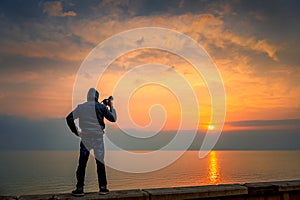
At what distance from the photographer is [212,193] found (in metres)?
5.59

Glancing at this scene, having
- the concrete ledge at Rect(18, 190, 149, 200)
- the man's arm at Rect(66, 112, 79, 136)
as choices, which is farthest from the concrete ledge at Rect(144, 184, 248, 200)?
the man's arm at Rect(66, 112, 79, 136)

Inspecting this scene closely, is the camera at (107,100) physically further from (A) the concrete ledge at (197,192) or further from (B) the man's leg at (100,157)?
(A) the concrete ledge at (197,192)

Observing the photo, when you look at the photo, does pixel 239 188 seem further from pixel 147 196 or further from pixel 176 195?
pixel 147 196

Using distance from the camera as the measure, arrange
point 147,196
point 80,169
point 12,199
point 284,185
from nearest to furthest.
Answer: point 12,199
point 147,196
point 80,169
point 284,185

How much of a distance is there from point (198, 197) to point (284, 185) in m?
2.29

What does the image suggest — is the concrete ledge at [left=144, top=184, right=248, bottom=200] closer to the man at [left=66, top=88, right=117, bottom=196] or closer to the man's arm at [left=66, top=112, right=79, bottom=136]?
the man at [left=66, top=88, right=117, bottom=196]

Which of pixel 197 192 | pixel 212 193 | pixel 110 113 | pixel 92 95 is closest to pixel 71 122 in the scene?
pixel 92 95

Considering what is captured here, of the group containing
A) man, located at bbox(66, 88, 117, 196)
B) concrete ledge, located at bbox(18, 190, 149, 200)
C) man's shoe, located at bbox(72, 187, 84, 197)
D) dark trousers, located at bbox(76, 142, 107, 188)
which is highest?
man, located at bbox(66, 88, 117, 196)

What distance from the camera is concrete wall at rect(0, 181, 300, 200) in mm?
5074

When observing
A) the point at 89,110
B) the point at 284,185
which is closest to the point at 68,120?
the point at 89,110

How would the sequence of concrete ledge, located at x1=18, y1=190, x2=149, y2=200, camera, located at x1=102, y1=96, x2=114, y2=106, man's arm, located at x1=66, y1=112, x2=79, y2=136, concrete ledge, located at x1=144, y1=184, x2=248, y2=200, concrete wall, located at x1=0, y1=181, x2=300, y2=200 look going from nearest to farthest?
concrete ledge, located at x1=18, y1=190, x2=149, y2=200, concrete wall, located at x1=0, y1=181, x2=300, y2=200, concrete ledge, located at x1=144, y1=184, x2=248, y2=200, man's arm, located at x1=66, y1=112, x2=79, y2=136, camera, located at x1=102, y1=96, x2=114, y2=106

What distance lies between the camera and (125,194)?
16.8ft

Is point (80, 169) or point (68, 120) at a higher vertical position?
point (68, 120)

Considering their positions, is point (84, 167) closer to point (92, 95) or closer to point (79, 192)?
point (79, 192)
